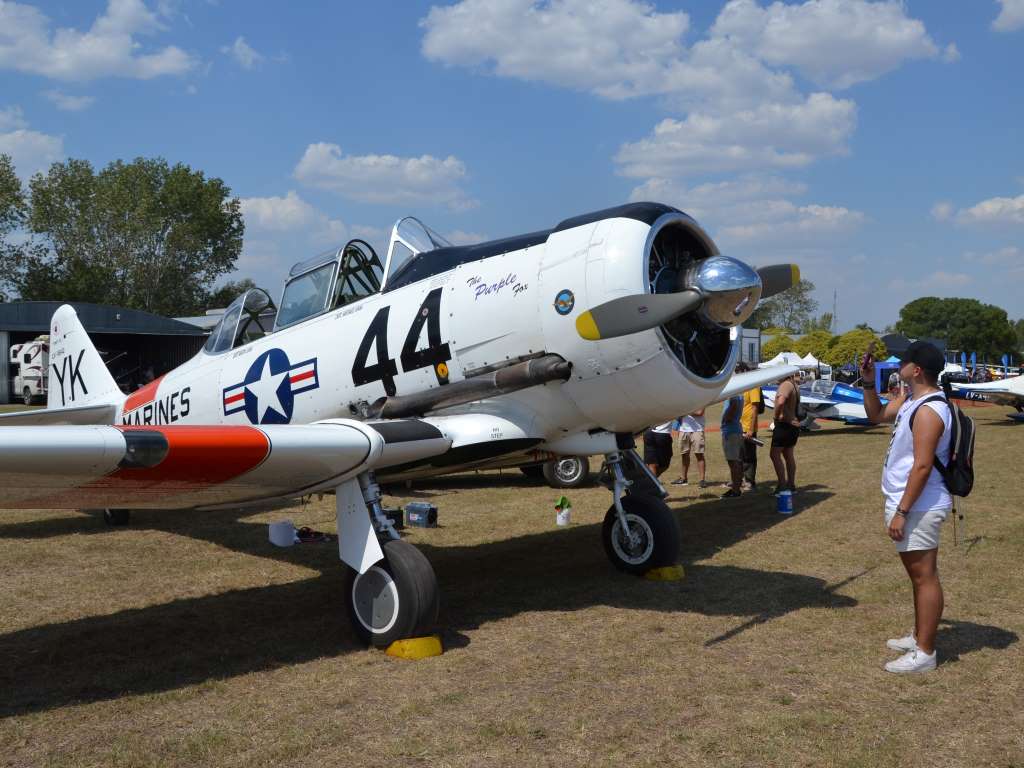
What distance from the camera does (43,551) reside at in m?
7.96

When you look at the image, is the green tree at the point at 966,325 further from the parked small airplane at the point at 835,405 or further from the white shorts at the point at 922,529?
the white shorts at the point at 922,529

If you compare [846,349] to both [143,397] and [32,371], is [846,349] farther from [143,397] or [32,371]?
[143,397]

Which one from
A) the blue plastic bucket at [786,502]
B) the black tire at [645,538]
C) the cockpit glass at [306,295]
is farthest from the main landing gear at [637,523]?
the blue plastic bucket at [786,502]

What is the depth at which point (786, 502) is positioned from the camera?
31.6ft

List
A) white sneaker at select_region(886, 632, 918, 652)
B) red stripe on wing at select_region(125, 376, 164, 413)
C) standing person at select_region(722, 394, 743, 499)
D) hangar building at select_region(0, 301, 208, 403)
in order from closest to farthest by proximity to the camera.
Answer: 1. white sneaker at select_region(886, 632, 918, 652)
2. red stripe on wing at select_region(125, 376, 164, 413)
3. standing person at select_region(722, 394, 743, 499)
4. hangar building at select_region(0, 301, 208, 403)

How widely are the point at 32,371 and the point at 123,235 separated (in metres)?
29.4

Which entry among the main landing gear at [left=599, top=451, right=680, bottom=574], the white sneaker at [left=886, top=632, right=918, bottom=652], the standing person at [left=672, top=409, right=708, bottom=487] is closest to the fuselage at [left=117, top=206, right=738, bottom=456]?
the main landing gear at [left=599, top=451, right=680, bottom=574]

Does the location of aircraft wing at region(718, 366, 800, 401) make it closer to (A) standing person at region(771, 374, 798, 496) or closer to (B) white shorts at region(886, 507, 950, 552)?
(A) standing person at region(771, 374, 798, 496)

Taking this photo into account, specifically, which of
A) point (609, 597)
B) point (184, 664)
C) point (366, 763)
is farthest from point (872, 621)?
point (184, 664)

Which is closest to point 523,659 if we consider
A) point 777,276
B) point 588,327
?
point 588,327

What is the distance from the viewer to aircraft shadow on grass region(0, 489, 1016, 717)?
464 centimetres

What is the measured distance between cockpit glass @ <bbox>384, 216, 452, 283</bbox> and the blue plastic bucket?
17.4 ft

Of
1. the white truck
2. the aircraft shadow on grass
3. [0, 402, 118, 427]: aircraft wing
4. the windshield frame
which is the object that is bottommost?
the aircraft shadow on grass

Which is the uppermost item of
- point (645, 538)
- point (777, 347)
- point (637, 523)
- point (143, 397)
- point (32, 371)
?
point (777, 347)
